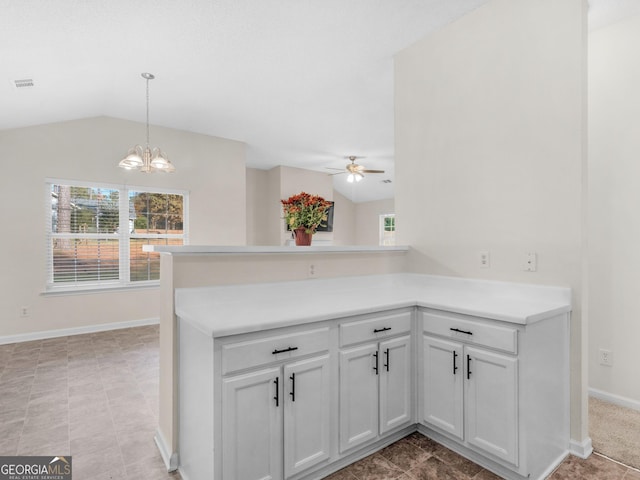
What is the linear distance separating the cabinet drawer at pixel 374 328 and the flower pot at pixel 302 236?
71 cm

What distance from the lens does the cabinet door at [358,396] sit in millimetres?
1918

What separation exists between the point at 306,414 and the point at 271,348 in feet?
1.35

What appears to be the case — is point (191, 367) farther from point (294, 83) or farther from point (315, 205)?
point (294, 83)

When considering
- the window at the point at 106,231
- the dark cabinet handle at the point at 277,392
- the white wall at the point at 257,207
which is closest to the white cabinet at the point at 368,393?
the dark cabinet handle at the point at 277,392

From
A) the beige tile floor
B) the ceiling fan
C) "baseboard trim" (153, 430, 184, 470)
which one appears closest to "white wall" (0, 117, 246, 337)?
the beige tile floor

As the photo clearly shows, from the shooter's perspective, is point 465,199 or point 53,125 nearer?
point 465,199

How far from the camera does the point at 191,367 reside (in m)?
1.75

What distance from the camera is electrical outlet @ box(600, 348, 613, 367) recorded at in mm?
2666

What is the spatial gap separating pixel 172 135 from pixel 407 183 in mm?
4187

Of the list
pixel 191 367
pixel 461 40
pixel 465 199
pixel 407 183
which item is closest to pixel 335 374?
pixel 191 367

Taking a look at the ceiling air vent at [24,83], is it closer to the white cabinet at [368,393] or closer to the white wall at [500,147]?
the white cabinet at [368,393]

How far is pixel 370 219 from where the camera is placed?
1000 cm

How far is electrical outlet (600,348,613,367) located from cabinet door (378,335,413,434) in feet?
5.41

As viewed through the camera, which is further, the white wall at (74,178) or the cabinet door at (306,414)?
the white wall at (74,178)
